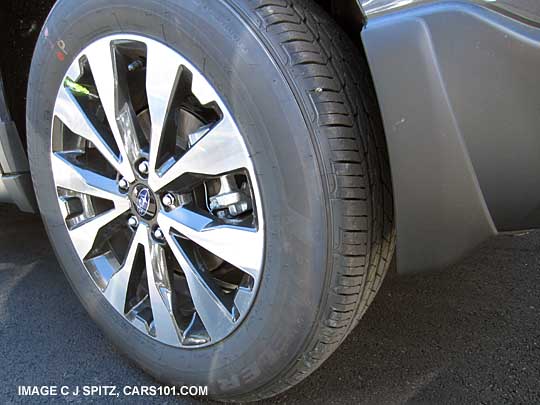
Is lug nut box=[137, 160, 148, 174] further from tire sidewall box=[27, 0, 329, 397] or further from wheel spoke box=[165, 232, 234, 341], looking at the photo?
tire sidewall box=[27, 0, 329, 397]

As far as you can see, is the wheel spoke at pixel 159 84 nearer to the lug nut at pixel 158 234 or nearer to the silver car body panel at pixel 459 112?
the lug nut at pixel 158 234

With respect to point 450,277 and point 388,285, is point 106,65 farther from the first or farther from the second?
point 450,277

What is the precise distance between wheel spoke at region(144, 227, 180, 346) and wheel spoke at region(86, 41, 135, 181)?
0.71 ft

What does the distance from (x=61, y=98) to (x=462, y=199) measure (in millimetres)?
1160

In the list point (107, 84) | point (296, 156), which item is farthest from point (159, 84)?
point (296, 156)

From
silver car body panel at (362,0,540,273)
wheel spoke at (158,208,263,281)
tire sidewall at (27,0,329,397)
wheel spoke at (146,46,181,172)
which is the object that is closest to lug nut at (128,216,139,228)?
wheel spoke at (158,208,263,281)

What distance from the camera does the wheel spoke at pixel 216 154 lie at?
1231 mm

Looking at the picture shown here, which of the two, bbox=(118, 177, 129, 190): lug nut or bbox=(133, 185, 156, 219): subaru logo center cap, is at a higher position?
bbox=(118, 177, 129, 190): lug nut

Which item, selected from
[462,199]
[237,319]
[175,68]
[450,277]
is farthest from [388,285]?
[175,68]

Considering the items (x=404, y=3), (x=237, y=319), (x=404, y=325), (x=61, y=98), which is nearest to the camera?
(x=404, y=3)

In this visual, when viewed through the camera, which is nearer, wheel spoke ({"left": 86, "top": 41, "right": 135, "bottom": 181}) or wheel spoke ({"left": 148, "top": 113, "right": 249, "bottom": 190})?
wheel spoke ({"left": 148, "top": 113, "right": 249, "bottom": 190})

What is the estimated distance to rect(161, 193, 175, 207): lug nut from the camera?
1432 millimetres

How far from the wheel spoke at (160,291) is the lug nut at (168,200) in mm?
133

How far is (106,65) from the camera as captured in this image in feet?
4.77
